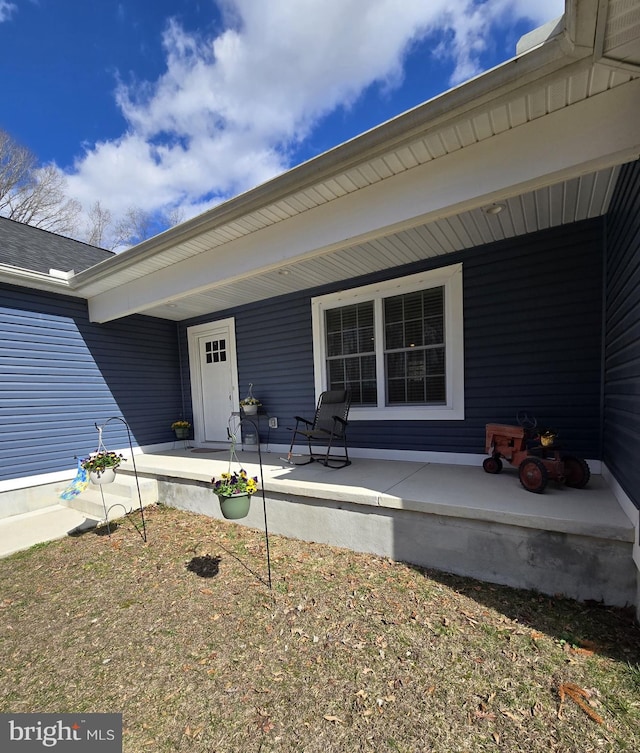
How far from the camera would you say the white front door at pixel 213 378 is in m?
5.82

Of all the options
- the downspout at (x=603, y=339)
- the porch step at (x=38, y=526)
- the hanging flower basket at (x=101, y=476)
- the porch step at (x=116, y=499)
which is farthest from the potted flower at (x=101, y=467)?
the downspout at (x=603, y=339)

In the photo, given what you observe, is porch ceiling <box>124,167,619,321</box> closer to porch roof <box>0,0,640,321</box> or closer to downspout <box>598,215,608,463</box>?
porch roof <box>0,0,640,321</box>

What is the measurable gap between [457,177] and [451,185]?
55mm

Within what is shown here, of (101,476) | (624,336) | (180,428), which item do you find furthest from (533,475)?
(180,428)

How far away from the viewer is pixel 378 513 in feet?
9.02

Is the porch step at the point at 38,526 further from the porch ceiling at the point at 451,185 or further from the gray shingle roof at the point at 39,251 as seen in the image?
the gray shingle roof at the point at 39,251

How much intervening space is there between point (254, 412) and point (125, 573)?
2834 mm

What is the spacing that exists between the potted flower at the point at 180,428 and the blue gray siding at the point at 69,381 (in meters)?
0.12

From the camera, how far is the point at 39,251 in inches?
214

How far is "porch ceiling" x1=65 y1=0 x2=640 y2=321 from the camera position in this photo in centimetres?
167

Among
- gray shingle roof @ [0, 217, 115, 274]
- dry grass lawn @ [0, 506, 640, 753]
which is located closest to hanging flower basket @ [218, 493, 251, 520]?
dry grass lawn @ [0, 506, 640, 753]

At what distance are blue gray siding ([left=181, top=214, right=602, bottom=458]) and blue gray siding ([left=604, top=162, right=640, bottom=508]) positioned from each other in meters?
0.21

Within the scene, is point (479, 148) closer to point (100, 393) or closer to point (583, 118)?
point (583, 118)

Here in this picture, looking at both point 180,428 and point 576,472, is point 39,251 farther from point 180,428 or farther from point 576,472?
point 576,472
